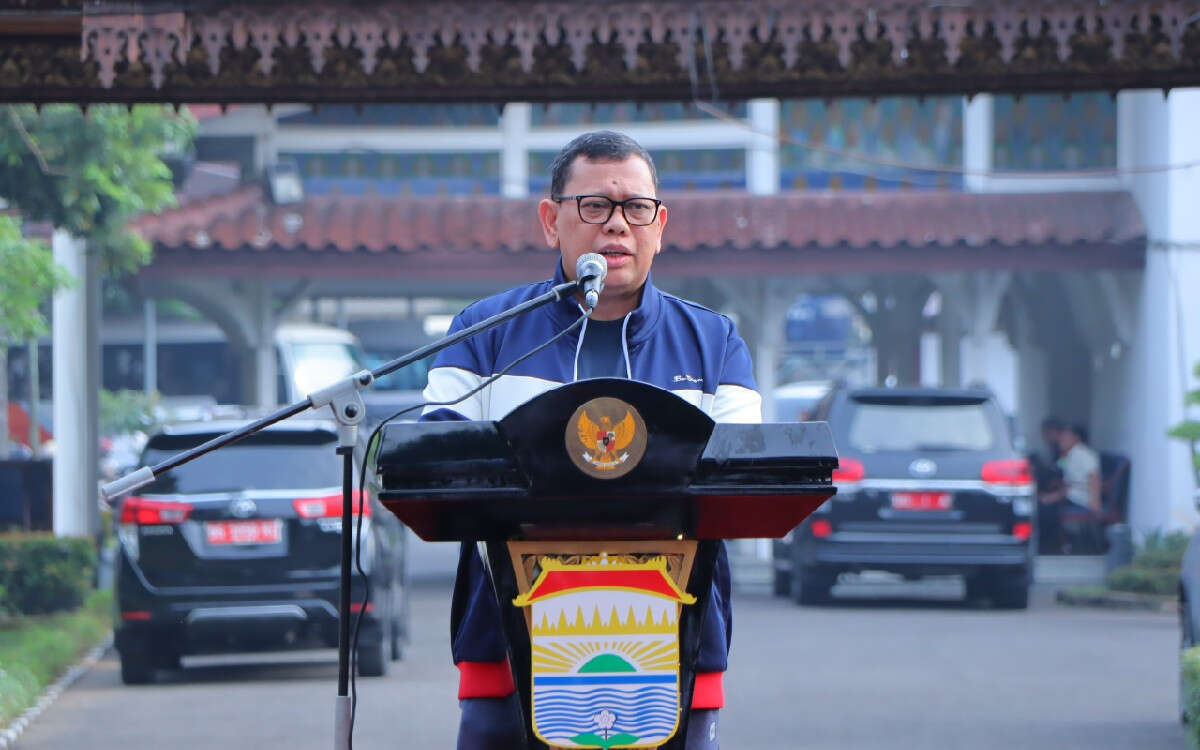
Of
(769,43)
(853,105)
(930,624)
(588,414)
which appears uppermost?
(853,105)

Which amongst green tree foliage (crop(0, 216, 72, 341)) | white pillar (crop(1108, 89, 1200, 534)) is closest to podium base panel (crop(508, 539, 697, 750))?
green tree foliage (crop(0, 216, 72, 341))

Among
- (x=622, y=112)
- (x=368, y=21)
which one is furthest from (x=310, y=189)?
(x=368, y=21)

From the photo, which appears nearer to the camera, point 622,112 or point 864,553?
point 864,553

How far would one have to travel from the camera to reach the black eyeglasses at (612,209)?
402cm

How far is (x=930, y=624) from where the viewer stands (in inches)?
613

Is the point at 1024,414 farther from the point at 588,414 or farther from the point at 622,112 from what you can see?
the point at 588,414

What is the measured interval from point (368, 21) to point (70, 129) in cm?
601

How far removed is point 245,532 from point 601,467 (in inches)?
343

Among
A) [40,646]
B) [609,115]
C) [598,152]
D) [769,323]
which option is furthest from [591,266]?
[609,115]

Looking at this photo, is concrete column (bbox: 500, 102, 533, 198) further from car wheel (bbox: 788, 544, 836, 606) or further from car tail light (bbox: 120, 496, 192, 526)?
car tail light (bbox: 120, 496, 192, 526)

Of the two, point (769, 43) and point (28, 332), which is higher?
point (769, 43)

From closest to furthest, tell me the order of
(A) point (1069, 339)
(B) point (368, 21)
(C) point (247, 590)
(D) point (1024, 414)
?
(B) point (368, 21) → (C) point (247, 590) → (A) point (1069, 339) → (D) point (1024, 414)

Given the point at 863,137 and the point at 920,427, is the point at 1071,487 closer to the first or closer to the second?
the point at 863,137

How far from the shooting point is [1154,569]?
731 inches
